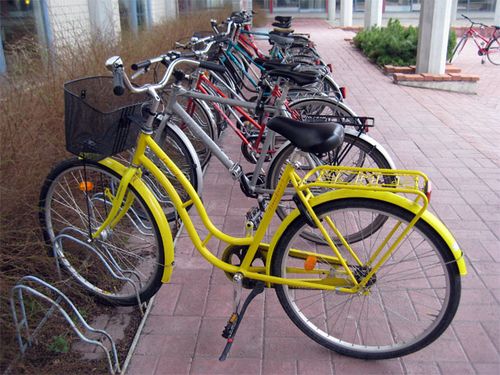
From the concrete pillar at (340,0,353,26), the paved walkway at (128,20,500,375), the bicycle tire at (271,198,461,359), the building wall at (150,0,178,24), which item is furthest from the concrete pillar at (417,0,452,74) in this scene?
the concrete pillar at (340,0,353,26)

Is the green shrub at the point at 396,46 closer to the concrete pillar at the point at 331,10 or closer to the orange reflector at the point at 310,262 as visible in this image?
the orange reflector at the point at 310,262

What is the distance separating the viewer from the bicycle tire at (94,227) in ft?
8.77

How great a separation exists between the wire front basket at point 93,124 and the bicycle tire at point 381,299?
0.94m

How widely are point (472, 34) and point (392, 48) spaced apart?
4.41 metres

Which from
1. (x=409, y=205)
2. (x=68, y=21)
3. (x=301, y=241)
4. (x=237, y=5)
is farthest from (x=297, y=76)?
(x=237, y=5)

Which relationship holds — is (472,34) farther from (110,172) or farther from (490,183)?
(110,172)

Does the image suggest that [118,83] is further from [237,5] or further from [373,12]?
[237,5]

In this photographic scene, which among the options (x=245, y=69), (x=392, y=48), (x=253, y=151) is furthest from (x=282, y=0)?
(x=253, y=151)

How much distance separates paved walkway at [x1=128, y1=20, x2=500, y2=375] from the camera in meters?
2.43

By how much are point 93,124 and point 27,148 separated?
61 centimetres

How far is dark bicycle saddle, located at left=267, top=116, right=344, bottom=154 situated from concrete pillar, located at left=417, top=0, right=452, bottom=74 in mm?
7197

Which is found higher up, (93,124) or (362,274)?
(93,124)

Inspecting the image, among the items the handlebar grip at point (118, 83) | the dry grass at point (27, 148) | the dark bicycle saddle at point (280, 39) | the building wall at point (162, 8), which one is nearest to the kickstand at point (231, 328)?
the dry grass at point (27, 148)

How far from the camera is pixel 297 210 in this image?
7.37 ft
